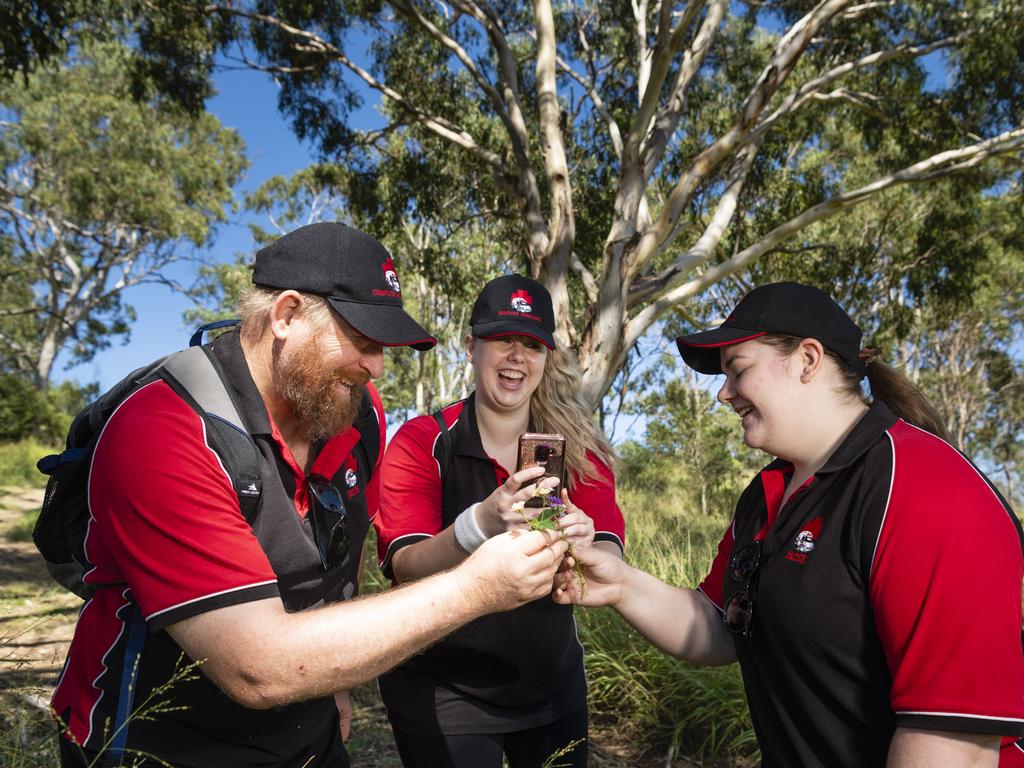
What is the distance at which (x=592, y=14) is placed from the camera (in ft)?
41.0

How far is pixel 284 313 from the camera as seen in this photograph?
188cm

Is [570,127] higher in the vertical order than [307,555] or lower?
higher

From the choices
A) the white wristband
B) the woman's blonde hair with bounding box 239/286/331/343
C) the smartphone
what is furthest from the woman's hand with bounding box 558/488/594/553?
the woman's blonde hair with bounding box 239/286/331/343

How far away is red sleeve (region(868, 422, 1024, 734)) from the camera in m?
1.39

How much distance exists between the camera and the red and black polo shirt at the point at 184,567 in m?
1.53

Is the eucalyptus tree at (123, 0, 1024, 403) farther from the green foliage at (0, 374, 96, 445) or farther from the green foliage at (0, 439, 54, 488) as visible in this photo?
the green foliage at (0, 374, 96, 445)

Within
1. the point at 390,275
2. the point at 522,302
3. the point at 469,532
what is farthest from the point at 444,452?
the point at 390,275

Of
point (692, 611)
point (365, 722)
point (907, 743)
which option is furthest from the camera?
point (365, 722)

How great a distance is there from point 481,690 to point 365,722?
2640 mm

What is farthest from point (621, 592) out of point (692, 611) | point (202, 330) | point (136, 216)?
point (136, 216)

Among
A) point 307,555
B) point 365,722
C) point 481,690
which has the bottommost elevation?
point 365,722

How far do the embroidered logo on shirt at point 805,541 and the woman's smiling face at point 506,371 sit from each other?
1239 mm

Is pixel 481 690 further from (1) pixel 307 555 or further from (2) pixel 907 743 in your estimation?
(2) pixel 907 743

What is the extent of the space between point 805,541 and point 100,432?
5.04 ft
